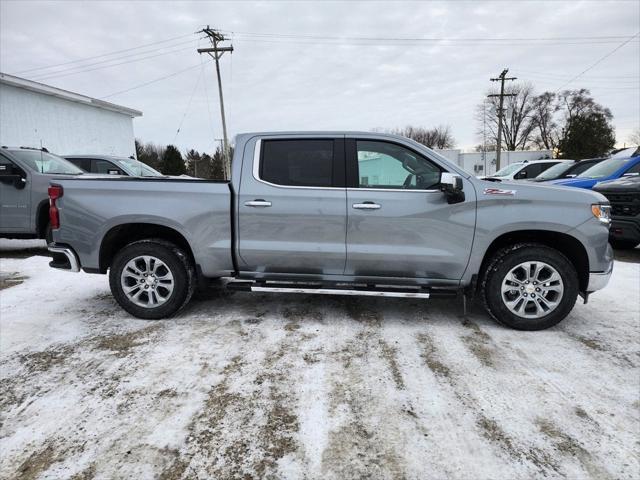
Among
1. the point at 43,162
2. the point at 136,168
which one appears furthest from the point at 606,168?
the point at 43,162

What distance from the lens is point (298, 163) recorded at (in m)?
4.06

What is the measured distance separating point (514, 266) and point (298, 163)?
230cm

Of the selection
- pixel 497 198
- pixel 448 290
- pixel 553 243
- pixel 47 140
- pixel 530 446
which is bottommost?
pixel 530 446

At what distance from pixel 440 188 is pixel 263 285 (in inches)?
77.7

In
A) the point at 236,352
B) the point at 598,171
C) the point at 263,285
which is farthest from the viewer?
the point at 598,171

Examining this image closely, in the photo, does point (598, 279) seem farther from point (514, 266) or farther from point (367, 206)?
point (367, 206)

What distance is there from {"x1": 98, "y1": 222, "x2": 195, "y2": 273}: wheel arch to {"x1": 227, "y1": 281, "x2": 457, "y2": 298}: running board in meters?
0.70

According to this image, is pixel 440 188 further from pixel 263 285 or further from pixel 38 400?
pixel 38 400

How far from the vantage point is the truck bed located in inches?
157

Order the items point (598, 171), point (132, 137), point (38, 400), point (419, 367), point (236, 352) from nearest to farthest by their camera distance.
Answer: point (38, 400)
point (419, 367)
point (236, 352)
point (598, 171)
point (132, 137)

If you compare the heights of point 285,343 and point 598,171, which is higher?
point 598,171

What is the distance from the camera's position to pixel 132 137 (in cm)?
2845

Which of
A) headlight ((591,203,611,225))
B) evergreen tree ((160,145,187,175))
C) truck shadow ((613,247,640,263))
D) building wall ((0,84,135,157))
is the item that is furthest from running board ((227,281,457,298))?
evergreen tree ((160,145,187,175))

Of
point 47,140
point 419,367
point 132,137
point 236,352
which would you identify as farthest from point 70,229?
point 132,137
